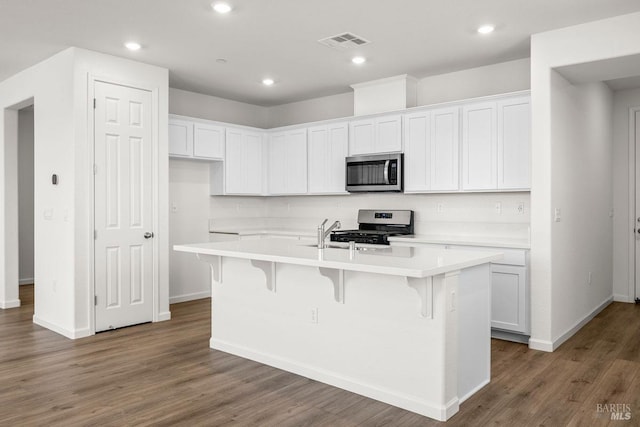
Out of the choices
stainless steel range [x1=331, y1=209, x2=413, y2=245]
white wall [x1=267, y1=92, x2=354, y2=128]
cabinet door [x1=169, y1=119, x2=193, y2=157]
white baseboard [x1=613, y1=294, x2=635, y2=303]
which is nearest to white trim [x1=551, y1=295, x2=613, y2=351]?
white baseboard [x1=613, y1=294, x2=635, y2=303]

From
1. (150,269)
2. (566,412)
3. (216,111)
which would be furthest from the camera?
(216,111)

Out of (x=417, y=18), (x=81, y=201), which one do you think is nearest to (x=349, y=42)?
(x=417, y=18)

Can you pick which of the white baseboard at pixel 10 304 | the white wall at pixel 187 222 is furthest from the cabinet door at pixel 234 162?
the white baseboard at pixel 10 304

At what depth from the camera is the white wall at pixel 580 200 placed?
423 cm

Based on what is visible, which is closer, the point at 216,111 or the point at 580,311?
the point at 580,311

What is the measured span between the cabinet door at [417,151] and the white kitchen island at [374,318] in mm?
2057

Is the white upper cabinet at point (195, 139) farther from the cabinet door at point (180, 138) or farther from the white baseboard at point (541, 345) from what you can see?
the white baseboard at point (541, 345)

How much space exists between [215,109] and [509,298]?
442 cm

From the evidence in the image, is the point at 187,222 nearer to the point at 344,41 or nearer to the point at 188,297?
the point at 188,297

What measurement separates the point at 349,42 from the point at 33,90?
3352 mm

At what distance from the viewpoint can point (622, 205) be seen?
20.0 ft

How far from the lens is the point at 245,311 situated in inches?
153

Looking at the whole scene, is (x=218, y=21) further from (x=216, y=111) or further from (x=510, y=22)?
(x=216, y=111)

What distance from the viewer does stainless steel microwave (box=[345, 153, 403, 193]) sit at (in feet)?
17.7
